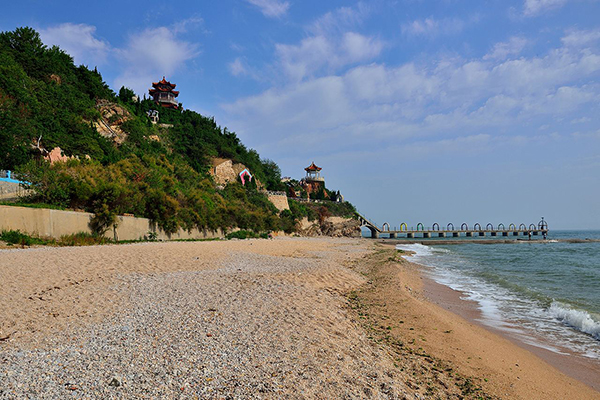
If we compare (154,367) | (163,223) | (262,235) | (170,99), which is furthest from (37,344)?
(170,99)

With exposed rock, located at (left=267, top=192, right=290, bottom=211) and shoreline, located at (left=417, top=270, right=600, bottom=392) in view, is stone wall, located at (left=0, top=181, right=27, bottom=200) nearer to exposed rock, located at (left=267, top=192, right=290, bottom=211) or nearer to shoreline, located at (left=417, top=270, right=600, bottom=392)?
shoreline, located at (left=417, top=270, right=600, bottom=392)

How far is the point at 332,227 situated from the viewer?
60.1m

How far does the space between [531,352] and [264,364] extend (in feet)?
17.5

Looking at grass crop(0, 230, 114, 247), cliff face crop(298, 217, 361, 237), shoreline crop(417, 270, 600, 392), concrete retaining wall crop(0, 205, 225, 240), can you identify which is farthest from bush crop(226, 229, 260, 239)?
shoreline crop(417, 270, 600, 392)

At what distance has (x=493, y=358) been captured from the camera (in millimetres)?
5707

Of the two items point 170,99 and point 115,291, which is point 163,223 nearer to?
point 115,291

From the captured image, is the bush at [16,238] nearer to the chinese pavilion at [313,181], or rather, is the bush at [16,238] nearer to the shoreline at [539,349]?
the shoreline at [539,349]

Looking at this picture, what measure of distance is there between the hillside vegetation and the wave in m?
19.3

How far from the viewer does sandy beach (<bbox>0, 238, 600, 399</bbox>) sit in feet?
11.2

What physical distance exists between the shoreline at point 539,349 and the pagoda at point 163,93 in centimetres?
6432

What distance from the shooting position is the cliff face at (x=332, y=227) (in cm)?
5352

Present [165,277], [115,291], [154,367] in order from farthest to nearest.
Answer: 1. [165,277]
2. [115,291]
3. [154,367]

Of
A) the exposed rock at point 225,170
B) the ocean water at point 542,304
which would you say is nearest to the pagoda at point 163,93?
the exposed rock at point 225,170

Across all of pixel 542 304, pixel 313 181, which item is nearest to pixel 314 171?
pixel 313 181
